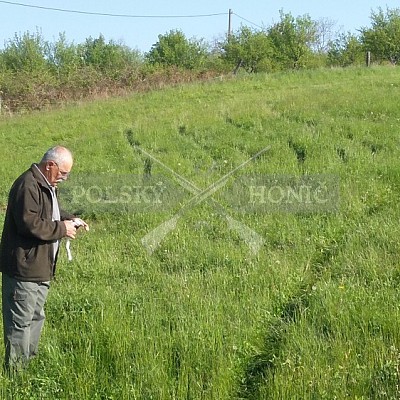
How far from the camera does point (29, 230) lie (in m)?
3.79

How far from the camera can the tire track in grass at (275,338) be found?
147 inches

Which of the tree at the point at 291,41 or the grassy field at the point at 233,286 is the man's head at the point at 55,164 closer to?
the grassy field at the point at 233,286

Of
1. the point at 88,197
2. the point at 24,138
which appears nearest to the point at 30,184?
the point at 88,197

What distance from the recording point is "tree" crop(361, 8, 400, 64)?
1499 inches

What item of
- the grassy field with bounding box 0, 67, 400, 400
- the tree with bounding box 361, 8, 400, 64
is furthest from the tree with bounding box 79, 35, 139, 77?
the grassy field with bounding box 0, 67, 400, 400

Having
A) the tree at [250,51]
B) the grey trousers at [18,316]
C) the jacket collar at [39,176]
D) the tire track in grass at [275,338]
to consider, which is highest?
the tree at [250,51]

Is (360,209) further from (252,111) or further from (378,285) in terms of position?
(252,111)

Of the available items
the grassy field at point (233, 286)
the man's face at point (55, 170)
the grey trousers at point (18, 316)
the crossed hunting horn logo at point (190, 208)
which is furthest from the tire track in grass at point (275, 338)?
the man's face at point (55, 170)

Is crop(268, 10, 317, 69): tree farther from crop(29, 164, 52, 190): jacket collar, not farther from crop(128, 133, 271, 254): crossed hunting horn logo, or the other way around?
crop(29, 164, 52, 190): jacket collar

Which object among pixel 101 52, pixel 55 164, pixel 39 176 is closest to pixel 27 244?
pixel 39 176

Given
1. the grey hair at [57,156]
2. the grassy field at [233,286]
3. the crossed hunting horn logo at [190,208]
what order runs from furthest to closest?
the crossed hunting horn logo at [190,208]
the grey hair at [57,156]
the grassy field at [233,286]

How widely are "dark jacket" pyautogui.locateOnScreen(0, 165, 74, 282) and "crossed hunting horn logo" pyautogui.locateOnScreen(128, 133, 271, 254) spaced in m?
2.72

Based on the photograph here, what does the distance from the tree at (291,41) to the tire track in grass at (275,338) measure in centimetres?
3657

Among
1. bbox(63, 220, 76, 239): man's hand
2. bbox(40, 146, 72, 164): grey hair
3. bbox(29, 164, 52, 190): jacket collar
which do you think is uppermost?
bbox(40, 146, 72, 164): grey hair
